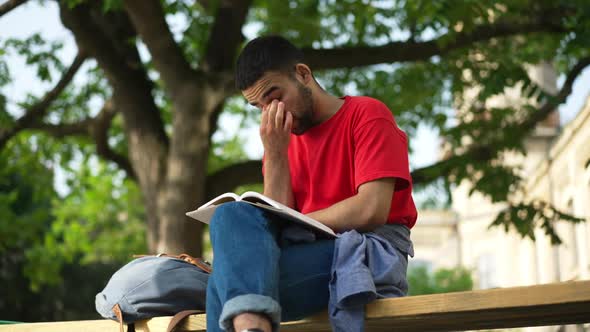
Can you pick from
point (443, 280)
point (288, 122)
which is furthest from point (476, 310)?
point (443, 280)

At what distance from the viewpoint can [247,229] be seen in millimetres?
3303

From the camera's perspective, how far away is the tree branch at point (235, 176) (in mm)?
10203

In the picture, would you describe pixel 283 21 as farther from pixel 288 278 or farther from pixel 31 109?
pixel 288 278

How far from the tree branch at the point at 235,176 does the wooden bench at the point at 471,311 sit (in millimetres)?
6285

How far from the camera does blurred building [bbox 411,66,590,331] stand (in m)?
19.6

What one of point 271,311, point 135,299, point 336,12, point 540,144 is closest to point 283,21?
point 336,12

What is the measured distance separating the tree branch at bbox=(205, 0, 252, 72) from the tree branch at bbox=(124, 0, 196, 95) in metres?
0.39

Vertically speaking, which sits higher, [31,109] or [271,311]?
[31,109]

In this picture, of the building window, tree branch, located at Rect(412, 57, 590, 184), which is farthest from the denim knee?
the building window

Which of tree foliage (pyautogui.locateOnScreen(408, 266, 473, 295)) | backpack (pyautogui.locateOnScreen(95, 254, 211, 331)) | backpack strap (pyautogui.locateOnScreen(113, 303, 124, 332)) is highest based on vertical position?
tree foliage (pyautogui.locateOnScreen(408, 266, 473, 295))

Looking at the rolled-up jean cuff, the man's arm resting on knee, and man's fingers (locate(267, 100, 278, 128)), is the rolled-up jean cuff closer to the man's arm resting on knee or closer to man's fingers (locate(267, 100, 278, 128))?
the man's arm resting on knee

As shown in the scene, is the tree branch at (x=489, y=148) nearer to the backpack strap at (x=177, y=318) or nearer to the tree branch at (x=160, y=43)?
the tree branch at (x=160, y=43)

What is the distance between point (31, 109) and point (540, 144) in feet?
65.1

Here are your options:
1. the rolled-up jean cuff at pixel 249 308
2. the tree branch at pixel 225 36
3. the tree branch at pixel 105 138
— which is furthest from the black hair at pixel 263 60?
the tree branch at pixel 105 138
